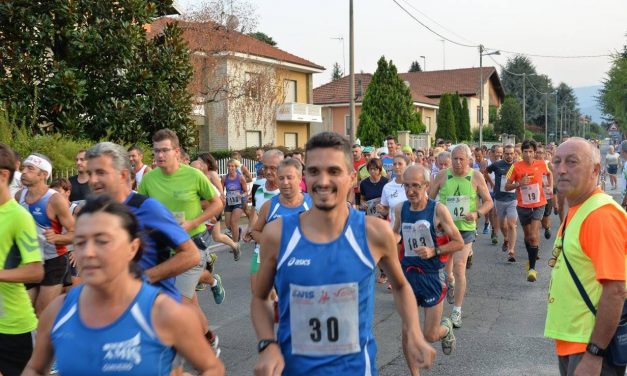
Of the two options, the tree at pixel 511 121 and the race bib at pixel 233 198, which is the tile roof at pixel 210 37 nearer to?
the race bib at pixel 233 198

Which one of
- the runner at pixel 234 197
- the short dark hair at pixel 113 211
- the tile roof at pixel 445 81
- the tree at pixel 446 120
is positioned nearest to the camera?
the short dark hair at pixel 113 211

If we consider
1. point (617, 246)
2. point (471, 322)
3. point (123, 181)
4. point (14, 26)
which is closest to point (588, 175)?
point (617, 246)

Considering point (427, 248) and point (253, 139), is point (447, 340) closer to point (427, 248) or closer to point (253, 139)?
point (427, 248)

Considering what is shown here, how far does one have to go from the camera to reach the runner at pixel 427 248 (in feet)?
19.7

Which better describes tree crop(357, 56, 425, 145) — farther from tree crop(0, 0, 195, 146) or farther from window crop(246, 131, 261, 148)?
tree crop(0, 0, 195, 146)

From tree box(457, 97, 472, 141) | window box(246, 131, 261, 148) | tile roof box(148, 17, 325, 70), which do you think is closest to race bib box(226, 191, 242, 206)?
tile roof box(148, 17, 325, 70)

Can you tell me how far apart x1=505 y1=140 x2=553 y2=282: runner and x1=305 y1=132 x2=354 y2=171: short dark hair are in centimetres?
744

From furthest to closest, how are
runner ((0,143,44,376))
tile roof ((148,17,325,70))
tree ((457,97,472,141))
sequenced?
tree ((457,97,472,141)) < tile roof ((148,17,325,70)) < runner ((0,143,44,376))

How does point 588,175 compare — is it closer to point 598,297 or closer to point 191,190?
point 598,297

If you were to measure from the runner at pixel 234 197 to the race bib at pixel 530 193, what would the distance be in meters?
5.71

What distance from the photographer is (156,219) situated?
3.78 meters

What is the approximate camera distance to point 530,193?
35.6ft

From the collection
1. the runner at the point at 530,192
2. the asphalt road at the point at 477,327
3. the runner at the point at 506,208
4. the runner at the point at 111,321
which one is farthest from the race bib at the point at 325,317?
the runner at the point at 506,208

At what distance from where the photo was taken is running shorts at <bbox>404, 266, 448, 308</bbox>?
19.6 ft
